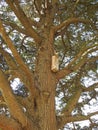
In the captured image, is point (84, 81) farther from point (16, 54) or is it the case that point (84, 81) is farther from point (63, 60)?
point (16, 54)

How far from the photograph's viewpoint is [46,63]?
3926 millimetres

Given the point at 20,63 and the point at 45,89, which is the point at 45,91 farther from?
the point at 20,63

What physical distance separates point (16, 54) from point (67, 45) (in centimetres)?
225

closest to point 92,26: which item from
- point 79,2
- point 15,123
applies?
point 79,2

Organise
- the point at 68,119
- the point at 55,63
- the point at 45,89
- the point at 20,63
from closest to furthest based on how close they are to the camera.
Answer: the point at 20,63 < the point at 68,119 < the point at 45,89 < the point at 55,63

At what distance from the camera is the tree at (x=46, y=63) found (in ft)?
10.2

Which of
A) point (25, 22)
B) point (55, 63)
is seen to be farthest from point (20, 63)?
point (25, 22)

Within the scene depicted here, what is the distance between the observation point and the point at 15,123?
2.82 m

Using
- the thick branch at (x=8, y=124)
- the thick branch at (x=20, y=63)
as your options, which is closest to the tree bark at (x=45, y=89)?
the thick branch at (x=20, y=63)

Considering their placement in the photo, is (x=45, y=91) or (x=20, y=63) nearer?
(x=20, y=63)

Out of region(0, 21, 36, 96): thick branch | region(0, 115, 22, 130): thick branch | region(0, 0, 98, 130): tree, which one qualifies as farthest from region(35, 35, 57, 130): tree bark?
region(0, 115, 22, 130): thick branch

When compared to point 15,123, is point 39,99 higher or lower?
higher

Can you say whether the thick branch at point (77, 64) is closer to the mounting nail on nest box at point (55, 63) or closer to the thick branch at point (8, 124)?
the mounting nail on nest box at point (55, 63)

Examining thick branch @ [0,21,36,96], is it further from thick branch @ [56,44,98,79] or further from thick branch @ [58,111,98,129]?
thick branch @ [56,44,98,79]
